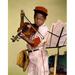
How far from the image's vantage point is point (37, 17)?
5.91 ft

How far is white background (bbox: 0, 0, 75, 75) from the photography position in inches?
67.0

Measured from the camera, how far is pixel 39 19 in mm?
1810

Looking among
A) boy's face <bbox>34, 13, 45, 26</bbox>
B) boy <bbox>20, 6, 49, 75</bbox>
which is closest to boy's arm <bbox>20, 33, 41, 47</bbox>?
boy <bbox>20, 6, 49, 75</bbox>

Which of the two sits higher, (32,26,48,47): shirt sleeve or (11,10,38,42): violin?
(11,10,38,42): violin

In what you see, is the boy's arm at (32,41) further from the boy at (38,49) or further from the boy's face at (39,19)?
the boy's face at (39,19)

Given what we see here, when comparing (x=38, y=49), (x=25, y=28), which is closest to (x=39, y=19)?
(x=25, y=28)

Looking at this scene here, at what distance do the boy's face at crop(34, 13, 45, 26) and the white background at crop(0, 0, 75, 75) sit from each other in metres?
0.23

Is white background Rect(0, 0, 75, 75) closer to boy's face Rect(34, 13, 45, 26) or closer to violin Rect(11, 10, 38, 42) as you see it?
violin Rect(11, 10, 38, 42)
